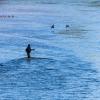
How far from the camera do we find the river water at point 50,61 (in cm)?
5409

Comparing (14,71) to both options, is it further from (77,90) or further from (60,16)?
(60,16)

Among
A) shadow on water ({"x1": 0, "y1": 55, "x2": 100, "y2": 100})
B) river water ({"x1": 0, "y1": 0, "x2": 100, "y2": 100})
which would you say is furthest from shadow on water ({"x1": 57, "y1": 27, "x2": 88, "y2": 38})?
shadow on water ({"x1": 0, "y1": 55, "x2": 100, "y2": 100})

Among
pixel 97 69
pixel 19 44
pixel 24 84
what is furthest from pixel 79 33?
pixel 24 84

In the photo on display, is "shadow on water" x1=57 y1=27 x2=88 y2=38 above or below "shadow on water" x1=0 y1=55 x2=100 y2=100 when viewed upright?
above

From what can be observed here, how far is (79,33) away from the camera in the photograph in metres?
104

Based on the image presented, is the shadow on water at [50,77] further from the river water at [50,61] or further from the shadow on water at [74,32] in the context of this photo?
the shadow on water at [74,32]

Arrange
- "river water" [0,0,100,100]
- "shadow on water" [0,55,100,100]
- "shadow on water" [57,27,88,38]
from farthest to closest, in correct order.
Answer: "shadow on water" [57,27,88,38] < "river water" [0,0,100,100] < "shadow on water" [0,55,100,100]

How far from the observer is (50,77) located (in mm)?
60531

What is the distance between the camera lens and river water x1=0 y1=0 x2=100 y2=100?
54.1m

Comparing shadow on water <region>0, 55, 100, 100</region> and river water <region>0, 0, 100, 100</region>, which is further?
river water <region>0, 0, 100, 100</region>

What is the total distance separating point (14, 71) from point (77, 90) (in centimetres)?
1073

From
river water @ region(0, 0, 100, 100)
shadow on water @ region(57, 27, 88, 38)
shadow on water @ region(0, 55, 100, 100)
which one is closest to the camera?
shadow on water @ region(0, 55, 100, 100)

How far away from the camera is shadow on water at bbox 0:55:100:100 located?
177 ft

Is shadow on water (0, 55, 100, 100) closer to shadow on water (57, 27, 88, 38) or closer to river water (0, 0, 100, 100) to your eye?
river water (0, 0, 100, 100)
